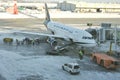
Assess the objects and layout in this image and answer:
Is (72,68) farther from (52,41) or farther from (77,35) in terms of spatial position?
(52,41)

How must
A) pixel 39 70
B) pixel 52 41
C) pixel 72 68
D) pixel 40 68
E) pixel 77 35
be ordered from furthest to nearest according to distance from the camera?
pixel 52 41 → pixel 77 35 → pixel 40 68 → pixel 39 70 → pixel 72 68

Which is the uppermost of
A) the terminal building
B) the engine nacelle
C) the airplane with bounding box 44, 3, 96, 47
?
the airplane with bounding box 44, 3, 96, 47

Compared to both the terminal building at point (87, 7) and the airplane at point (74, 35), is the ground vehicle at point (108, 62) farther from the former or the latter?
the terminal building at point (87, 7)

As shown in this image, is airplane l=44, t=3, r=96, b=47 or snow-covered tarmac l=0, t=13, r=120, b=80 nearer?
snow-covered tarmac l=0, t=13, r=120, b=80

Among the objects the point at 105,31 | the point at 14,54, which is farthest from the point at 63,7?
the point at 14,54

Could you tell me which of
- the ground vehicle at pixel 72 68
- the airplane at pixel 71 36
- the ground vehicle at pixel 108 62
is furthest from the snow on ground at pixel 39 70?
the airplane at pixel 71 36

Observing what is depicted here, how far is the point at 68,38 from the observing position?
159ft

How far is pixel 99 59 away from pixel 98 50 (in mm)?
10338

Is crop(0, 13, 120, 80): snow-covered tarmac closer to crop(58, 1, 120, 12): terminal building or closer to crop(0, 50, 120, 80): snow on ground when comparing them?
crop(0, 50, 120, 80): snow on ground

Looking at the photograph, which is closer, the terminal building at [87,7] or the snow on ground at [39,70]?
A: the snow on ground at [39,70]

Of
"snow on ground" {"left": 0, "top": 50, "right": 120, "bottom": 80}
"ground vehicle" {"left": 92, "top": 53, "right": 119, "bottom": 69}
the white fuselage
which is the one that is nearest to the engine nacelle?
the white fuselage

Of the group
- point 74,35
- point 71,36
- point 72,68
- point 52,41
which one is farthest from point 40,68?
point 52,41

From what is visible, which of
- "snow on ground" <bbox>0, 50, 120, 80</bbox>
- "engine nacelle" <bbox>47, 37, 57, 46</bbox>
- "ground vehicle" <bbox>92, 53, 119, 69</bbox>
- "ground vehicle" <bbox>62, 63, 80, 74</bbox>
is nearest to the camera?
"snow on ground" <bbox>0, 50, 120, 80</bbox>

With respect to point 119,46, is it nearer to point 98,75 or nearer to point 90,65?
point 90,65
